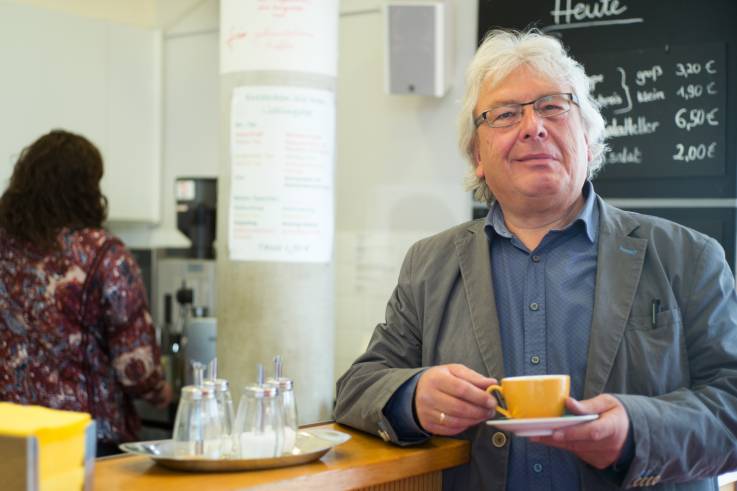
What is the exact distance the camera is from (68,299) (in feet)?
10.0

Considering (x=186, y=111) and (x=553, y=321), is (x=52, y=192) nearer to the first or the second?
(x=553, y=321)

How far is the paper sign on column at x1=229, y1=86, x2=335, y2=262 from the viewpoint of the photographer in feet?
10.8

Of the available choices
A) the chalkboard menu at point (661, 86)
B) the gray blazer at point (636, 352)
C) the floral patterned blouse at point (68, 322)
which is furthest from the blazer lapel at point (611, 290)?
the chalkboard menu at point (661, 86)

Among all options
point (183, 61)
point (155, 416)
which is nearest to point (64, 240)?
point (155, 416)

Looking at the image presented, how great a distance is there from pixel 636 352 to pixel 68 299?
1.90m

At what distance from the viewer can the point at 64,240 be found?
309 centimetres

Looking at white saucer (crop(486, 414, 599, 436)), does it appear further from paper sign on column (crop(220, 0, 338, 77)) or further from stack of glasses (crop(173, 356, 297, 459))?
paper sign on column (crop(220, 0, 338, 77))

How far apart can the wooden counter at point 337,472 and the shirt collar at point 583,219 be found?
439 mm

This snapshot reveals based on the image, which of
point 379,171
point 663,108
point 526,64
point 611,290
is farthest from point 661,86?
point 611,290

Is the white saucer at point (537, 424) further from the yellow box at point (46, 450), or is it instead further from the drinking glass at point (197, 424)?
the yellow box at point (46, 450)

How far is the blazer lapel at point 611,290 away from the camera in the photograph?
5.84 ft

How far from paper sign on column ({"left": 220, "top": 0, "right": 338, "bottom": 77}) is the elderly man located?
125cm

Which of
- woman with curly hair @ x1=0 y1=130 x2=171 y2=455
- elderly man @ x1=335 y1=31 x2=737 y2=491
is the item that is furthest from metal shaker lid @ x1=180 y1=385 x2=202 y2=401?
woman with curly hair @ x1=0 y1=130 x2=171 y2=455

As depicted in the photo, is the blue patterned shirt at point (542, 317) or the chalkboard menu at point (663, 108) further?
the chalkboard menu at point (663, 108)
